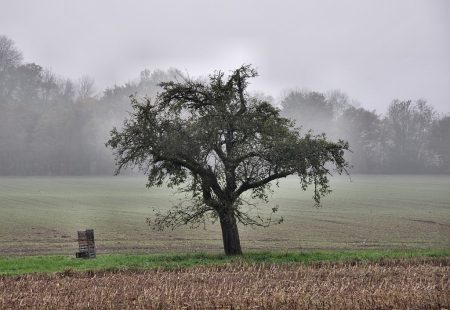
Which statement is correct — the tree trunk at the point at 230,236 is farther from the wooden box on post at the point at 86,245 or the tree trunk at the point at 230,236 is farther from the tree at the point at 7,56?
the tree at the point at 7,56

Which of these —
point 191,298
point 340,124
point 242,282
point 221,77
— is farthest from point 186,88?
point 340,124

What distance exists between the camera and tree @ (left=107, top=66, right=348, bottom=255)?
24.5m

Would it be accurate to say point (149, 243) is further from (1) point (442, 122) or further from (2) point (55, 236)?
(1) point (442, 122)

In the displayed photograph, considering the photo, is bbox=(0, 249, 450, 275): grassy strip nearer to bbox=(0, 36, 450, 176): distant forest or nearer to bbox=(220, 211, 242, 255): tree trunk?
bbox=(220, 211, 242, 255): tree trunk

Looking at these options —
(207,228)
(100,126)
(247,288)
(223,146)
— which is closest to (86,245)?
(223,146)

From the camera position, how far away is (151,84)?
147 metres

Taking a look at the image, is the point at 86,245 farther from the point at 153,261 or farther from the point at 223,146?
the point at 223,146

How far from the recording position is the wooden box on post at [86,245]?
24.6 metres

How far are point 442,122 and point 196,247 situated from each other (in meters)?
122

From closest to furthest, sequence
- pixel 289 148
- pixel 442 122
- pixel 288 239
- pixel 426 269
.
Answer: pixel 426 269 → pixel 289 148 → pixel 288 239 → pixel 442 122

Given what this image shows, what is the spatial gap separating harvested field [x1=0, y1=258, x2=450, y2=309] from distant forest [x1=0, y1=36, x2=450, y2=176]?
4071 inches

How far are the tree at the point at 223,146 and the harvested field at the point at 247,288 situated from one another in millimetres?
A: 5148

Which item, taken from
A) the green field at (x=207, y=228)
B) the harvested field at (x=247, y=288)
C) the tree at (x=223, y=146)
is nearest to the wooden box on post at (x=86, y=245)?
the tree at (x=223, y=146)

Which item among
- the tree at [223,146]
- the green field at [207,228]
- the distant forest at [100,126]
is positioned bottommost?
the green field at [207,228]
